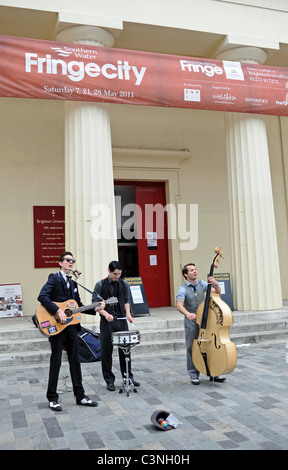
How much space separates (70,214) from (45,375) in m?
3.18

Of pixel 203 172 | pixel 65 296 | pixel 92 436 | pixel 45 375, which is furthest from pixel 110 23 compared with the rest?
pixel 92 436

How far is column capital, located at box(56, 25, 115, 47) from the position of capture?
831 centimetres

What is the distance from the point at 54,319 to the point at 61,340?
0.27m

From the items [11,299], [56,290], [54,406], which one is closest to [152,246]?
[11,299]

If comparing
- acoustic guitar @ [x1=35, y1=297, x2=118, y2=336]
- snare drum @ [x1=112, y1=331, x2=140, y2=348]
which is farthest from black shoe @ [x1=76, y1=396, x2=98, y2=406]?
acoustic guitar @ [x1=35, y1=297, x2=118, y2=336]

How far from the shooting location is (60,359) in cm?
486

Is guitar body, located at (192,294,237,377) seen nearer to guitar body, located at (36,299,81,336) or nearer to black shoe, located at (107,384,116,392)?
black shoe, located at (107,384,116,392)

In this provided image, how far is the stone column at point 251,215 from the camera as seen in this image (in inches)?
368

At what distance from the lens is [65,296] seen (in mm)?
5000

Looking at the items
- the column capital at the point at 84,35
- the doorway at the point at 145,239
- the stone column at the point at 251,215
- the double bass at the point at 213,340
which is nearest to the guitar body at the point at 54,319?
the double bass at the point at 213,340

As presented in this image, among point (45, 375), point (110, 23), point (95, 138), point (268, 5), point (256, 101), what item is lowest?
point (45, 375)

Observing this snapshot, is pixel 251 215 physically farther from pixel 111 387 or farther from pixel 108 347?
pixel 111 387

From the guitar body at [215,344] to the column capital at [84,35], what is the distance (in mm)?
5794
